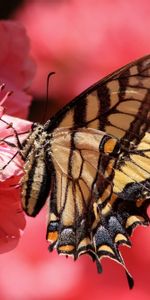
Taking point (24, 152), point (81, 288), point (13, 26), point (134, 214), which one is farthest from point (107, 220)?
point (81, 288)

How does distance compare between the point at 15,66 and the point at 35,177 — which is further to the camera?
the point at 15,66

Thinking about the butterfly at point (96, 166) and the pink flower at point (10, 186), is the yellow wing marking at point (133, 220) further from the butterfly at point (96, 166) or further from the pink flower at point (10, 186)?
the pink flower at point (10, 186)

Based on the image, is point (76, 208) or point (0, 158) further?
point (76, 208)

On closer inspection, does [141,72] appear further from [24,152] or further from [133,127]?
[24,152]

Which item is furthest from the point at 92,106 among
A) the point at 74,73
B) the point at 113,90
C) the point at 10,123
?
the point at 74,73

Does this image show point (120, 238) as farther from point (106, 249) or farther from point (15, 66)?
point (15, 66)

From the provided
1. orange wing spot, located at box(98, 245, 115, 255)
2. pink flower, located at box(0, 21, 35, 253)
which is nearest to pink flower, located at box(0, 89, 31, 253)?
pink flower, located at box(0, 21, 35, 253)

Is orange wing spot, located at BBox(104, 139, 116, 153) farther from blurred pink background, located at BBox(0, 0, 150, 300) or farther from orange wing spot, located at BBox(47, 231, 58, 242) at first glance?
blurred pink background, located at BBox(0, 0, 150, 300)
